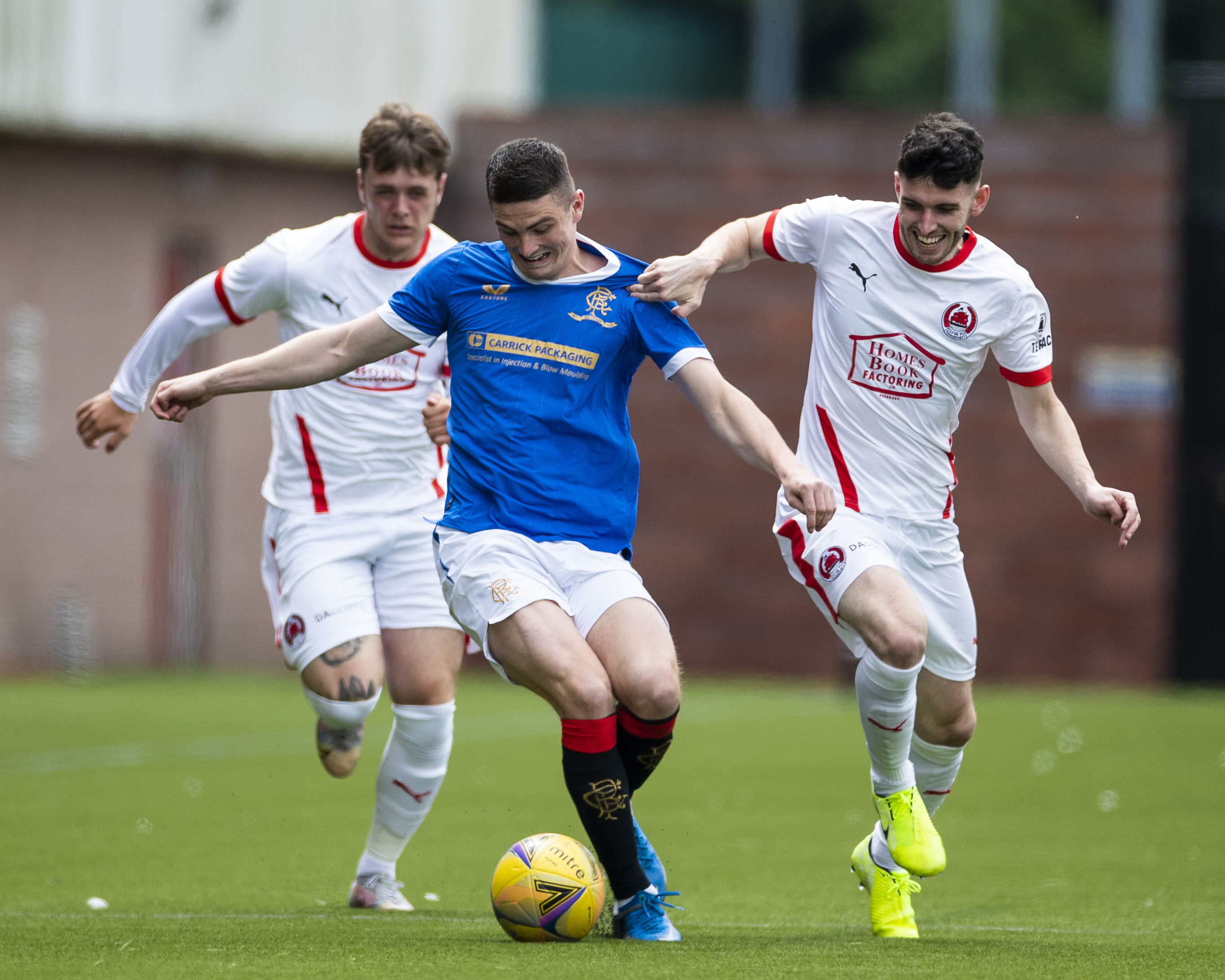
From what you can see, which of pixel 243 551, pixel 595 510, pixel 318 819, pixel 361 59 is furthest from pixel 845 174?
pixel 595 510

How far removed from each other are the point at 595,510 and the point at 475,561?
1.41ft

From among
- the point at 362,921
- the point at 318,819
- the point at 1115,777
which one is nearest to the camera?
the point at 362,921

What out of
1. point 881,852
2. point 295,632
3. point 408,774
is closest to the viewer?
point 881,852

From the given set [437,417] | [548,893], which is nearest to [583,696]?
[548,893]

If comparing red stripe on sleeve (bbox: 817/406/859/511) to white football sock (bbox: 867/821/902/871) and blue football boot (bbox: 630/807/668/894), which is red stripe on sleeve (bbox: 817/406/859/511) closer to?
white football sock (bbox: 867/821/902/871)

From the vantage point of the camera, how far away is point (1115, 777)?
11.2m

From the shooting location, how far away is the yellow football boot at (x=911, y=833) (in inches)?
231

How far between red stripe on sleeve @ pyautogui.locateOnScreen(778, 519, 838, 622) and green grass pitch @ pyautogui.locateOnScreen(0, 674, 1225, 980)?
1.11 metres

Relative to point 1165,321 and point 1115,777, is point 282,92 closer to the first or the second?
point 1165,321

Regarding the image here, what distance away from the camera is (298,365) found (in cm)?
598

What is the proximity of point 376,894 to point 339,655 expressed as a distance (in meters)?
0.89

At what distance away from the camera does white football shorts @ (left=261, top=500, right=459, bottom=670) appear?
6.75 m

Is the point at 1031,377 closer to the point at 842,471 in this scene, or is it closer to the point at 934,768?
the point at 842,471

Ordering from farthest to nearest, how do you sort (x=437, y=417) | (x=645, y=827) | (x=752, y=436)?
(x=645, y=827)
(x=437, y=417)
(x=752, y=436)
